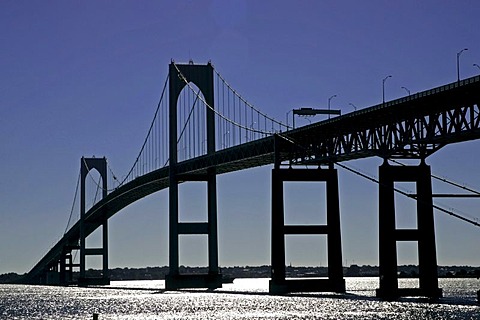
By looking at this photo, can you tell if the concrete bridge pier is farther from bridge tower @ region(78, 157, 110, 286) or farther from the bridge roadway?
the bridge roadway

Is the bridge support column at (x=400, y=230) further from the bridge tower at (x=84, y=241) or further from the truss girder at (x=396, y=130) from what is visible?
the bridge tower at (x=84, y=241)

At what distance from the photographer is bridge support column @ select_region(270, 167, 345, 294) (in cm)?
8812

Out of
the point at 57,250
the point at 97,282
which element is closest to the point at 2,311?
the point at 97,282

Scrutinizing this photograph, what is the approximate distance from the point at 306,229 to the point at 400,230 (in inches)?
467

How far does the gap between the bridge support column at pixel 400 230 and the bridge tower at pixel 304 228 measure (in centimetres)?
1058

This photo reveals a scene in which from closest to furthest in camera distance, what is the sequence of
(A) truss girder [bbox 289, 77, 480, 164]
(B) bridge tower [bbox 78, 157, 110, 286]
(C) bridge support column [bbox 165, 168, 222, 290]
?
1. (A) truss girder [bbox 289, 77, 480, 164]
2. (C) bridge support column [bbox 165, 168, 222, 290]
3. (B) bridge tower [bbox 78, 157, 110, 286]

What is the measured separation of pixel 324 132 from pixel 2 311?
28.7 meters

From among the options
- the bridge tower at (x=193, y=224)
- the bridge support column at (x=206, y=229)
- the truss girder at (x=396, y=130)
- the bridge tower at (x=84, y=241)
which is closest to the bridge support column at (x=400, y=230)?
the truss girder at (x=396, y=130)

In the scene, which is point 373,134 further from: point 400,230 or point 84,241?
point 84,241

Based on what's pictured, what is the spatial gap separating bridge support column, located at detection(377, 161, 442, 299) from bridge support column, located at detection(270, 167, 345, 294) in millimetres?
10581

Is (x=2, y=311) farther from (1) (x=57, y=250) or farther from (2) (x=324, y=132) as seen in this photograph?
(1) (x=57, y=250)

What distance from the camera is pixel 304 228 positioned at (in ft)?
290

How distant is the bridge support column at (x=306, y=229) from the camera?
289ft

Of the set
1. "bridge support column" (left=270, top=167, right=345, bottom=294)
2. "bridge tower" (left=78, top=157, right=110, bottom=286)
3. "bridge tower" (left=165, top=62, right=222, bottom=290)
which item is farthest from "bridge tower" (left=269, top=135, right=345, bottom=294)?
"bridge tower" (left=78, top=157, right=110, bottom=286)
